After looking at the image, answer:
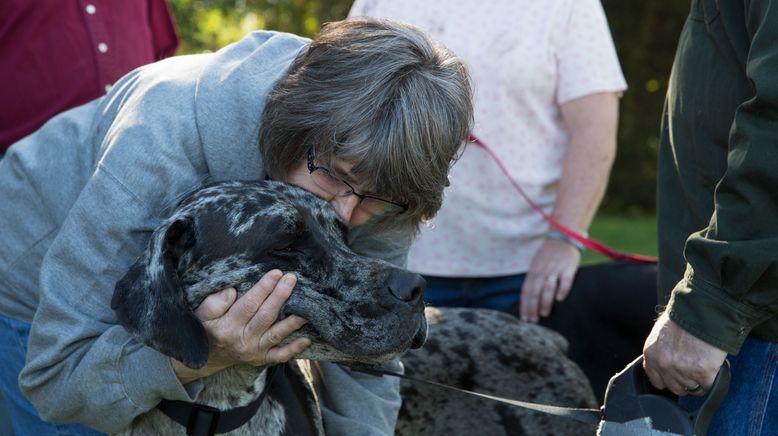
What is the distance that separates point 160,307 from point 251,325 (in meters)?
0.24

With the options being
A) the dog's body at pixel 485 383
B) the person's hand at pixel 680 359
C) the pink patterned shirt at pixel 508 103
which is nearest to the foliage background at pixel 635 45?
the pink patterned shirt at pixel 508 103

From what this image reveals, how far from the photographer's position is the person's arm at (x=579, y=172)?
4316mm

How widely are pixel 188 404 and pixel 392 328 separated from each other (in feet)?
2.11

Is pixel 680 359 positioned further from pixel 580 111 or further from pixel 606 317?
pixel 580 111

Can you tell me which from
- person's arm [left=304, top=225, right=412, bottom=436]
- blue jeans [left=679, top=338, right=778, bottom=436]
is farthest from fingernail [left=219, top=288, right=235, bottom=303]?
blue jeans [left=679, top=338, right=778, bottom=436]

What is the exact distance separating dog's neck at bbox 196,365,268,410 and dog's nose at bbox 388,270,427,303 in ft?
1.77

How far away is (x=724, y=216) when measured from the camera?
2.61 meters

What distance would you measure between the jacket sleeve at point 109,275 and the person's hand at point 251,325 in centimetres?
16

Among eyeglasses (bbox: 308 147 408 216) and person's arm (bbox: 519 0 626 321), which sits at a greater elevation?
eyeglasses (bbox: 308 147 408 216)

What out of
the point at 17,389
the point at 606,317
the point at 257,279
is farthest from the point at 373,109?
the point at 606,317

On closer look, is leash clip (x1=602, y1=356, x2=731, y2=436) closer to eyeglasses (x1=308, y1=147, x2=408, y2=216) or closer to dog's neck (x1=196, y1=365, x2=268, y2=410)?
eyeglasses (x1=308, y1=147, x2=408, y2=216)

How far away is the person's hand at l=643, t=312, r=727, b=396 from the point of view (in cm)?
269

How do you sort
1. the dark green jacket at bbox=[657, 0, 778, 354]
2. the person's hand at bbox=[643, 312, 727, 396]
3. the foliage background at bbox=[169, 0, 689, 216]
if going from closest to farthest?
the dark green jacket at bbox=[657, 0, 778, 354]
the person's hand at bbox=[643, 312, 727, 396]
the foliage background at bbox=[169, 0, 689, 216]

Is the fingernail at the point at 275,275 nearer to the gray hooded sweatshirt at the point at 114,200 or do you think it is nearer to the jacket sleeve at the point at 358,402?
the gray hooded sweatshirt at the point at 114,200
